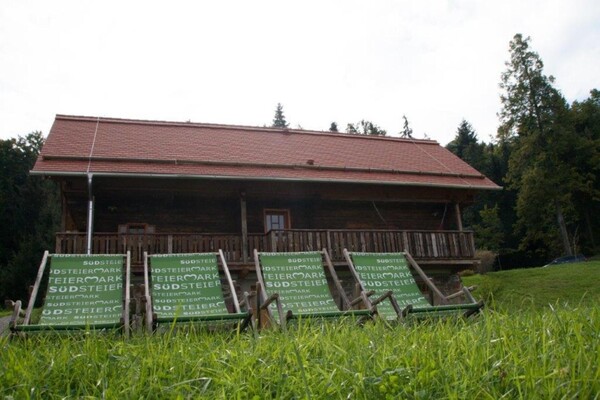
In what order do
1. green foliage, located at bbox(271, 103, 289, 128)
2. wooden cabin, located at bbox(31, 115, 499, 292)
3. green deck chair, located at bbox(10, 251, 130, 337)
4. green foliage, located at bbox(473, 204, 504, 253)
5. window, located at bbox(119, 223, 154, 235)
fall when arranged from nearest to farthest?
green deck chair, located at bbox(10, 251, 130, 337), wooden cabin, located at bbox(31, 115, 499, 292), window, located at bbox(119, 223, 154, 235), green foliage, located at bbox(473, 204, 504, 253), green foliage, located at bbox(271, 103, 289, 128)

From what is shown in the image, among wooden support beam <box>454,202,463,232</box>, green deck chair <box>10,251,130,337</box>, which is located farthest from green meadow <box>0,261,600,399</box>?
wooden support beam <box>454,202,463,232</box>

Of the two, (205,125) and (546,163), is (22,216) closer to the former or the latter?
(205,125)

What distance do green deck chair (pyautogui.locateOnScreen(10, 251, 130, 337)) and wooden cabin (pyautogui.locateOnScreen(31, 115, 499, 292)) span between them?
10.8 feet

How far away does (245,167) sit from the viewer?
13.8m

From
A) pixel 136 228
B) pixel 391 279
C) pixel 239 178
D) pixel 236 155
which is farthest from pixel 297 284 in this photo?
pixel 236 155

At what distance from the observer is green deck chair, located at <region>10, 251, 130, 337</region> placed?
668 centimetres

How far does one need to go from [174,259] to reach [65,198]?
5878 mm

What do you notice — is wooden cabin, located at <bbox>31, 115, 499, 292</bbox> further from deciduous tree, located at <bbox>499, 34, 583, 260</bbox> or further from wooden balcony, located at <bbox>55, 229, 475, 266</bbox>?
deciduous tree, located at <bbox>499, 34, 583, 260</bbox>

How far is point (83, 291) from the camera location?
741cm

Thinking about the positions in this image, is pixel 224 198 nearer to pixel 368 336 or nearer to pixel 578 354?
pixel 368 336

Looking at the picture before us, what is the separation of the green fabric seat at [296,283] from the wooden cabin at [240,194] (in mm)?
3803

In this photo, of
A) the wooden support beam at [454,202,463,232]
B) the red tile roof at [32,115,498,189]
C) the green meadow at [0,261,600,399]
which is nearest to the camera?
the green meadow at [0,261,600,399]

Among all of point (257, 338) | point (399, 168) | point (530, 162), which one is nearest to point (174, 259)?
point (257, 338)

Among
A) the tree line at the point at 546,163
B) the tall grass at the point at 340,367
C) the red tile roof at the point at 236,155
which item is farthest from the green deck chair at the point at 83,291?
the tree line at the point at 546,163
